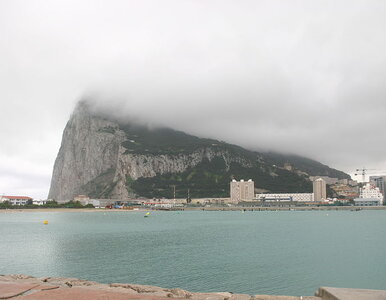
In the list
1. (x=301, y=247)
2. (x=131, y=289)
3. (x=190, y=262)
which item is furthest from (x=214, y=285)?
(x=301, y=247)

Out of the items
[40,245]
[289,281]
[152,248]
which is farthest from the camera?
[40,245]

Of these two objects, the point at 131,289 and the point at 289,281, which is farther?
the point at 289,281

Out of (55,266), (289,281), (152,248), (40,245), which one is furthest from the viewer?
(40,245)

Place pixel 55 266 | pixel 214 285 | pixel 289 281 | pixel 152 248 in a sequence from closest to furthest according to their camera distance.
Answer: pixel 214 285
pixel 289 281
pixel 55 266
pixel 152 248

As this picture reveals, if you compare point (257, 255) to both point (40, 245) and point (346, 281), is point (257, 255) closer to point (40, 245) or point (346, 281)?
point (346, 281)

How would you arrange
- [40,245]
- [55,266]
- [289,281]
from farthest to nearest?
[40,245] < [55,266] < [289,281]

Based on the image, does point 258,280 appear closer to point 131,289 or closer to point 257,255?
point 257,255

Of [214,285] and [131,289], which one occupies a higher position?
[131,289]

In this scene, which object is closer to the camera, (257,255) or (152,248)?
(257,255)

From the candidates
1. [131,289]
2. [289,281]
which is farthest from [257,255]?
[131,289]
